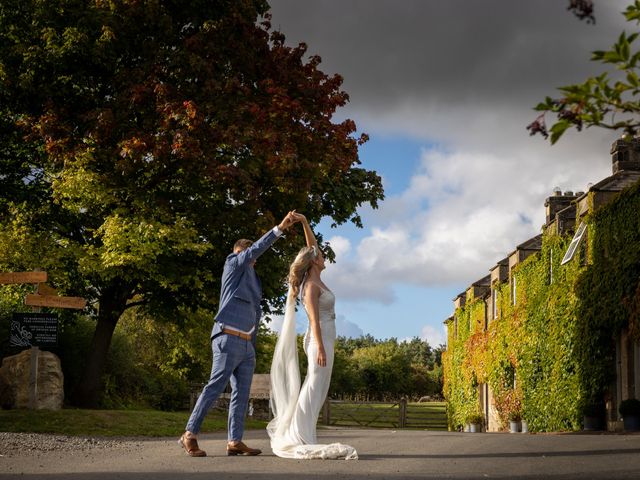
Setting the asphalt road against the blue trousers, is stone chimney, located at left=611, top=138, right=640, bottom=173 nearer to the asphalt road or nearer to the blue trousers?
the asphalt road

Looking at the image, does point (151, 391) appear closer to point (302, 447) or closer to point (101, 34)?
point (101, 34)

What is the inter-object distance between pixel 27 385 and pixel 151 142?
6104 millimetres

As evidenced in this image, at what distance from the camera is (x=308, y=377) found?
9.65m

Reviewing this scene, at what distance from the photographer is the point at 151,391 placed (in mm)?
29078

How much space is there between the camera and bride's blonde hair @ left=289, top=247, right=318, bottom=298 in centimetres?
964

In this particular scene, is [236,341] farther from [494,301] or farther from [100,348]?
[494,301]

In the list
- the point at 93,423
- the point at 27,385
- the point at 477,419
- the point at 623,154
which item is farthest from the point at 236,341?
the point at 477,419

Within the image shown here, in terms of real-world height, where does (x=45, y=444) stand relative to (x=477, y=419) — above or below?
above

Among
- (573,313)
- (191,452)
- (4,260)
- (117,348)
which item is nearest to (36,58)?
(4,260)

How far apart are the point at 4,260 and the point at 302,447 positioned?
12081 mm

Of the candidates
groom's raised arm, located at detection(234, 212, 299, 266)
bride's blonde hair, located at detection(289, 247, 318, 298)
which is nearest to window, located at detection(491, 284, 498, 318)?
bride's blonde hair, located at detection(289, 247, 318, 298)

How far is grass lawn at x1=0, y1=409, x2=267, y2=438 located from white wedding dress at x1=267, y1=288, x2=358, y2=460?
5.62m

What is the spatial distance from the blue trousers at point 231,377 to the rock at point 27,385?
1012 cm

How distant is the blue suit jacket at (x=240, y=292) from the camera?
9320mm
